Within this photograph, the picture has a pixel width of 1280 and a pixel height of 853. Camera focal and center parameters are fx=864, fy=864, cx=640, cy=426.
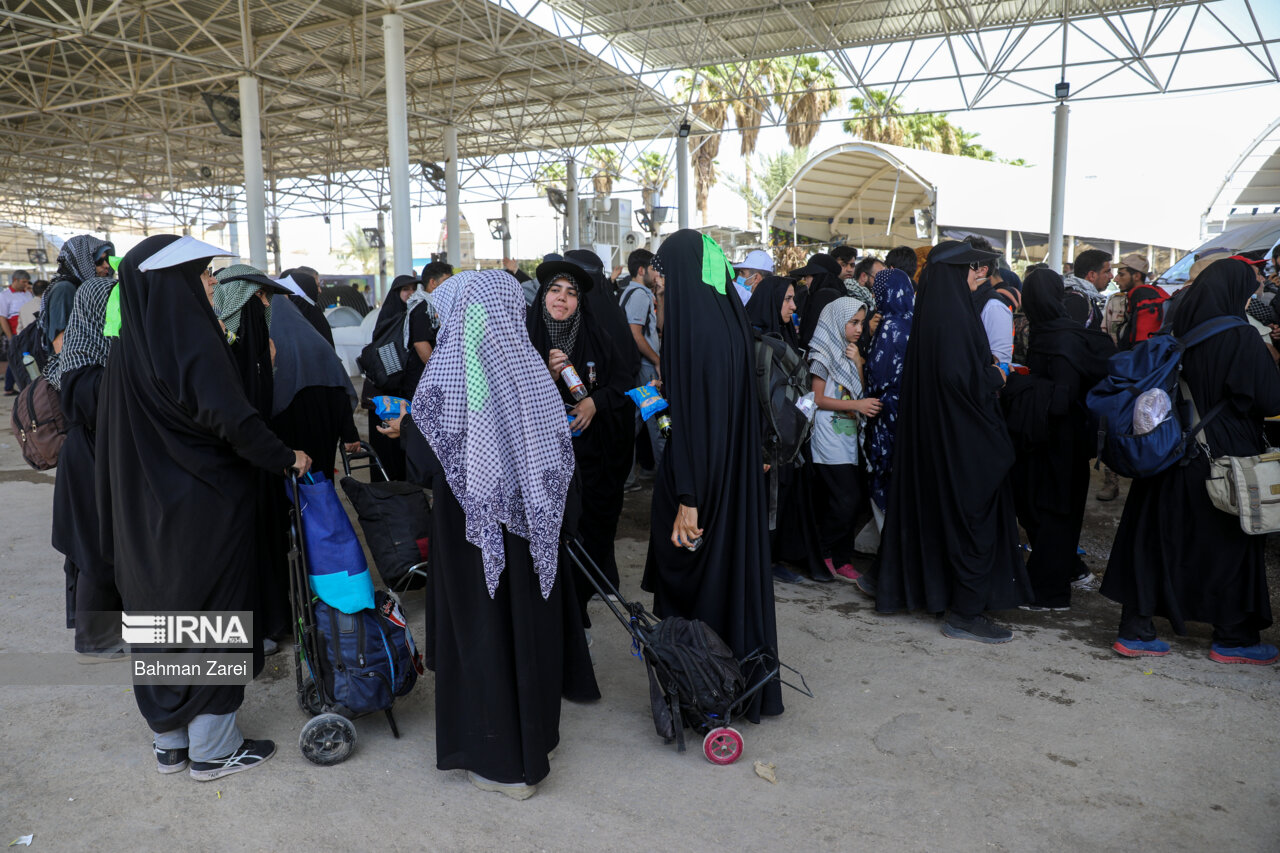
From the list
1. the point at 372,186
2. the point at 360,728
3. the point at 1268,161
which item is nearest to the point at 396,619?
the point at 360,728

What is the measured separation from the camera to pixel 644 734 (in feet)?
9.55

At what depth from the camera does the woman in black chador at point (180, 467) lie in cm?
248

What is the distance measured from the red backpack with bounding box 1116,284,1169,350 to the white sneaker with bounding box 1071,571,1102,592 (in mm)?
1643

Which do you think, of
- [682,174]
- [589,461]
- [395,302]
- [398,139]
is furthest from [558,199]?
[589,461]

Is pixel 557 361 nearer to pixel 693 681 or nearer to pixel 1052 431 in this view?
pixel 693 681

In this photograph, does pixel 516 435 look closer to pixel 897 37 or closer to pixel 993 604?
pixel 993 604

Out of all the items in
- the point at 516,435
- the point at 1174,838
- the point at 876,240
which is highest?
the point at 876,240

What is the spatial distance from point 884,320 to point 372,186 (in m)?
27.4

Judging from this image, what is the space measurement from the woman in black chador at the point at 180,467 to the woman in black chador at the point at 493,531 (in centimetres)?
62

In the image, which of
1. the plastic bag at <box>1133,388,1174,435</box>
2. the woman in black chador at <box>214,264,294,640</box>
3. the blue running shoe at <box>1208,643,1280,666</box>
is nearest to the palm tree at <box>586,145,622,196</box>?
the woman in black chador at <box>214,264,294,640</box>

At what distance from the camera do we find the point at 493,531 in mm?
2453

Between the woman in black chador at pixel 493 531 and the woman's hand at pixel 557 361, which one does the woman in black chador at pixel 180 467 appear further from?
the woman's hand at pixel 557 361

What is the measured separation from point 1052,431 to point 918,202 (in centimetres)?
1568

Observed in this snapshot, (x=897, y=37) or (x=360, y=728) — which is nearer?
(x=360, y=728)
